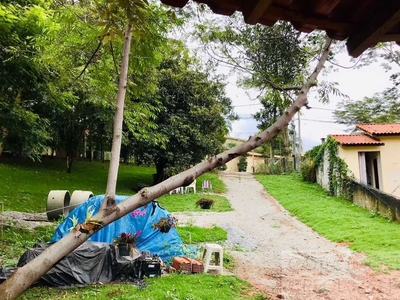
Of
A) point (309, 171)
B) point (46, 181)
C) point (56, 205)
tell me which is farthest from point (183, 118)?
point (56, 205)

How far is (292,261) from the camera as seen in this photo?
22.2 feet

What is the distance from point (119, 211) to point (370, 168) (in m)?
15.2

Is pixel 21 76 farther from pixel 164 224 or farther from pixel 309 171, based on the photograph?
pixel 309 171

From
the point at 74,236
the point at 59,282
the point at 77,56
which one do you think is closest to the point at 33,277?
the point at 74,236

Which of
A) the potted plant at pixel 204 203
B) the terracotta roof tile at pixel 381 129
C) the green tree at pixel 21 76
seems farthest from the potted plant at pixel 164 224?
the terracotta roof tile at pixel 381 129

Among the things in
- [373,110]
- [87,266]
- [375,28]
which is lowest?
[87,266]

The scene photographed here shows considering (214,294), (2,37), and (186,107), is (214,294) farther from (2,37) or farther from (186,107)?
(186,107)

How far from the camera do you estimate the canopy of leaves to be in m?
20.2

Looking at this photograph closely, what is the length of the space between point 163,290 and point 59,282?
5.04 ft

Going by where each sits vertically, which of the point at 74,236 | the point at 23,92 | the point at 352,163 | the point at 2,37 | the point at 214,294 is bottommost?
the point at 214,294

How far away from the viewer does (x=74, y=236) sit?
196cm

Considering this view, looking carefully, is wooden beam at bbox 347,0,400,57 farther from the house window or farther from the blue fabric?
the house window

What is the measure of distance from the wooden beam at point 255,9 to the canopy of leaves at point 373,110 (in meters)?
19.4

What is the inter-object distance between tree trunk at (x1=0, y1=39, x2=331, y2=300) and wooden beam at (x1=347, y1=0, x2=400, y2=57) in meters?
0.67
